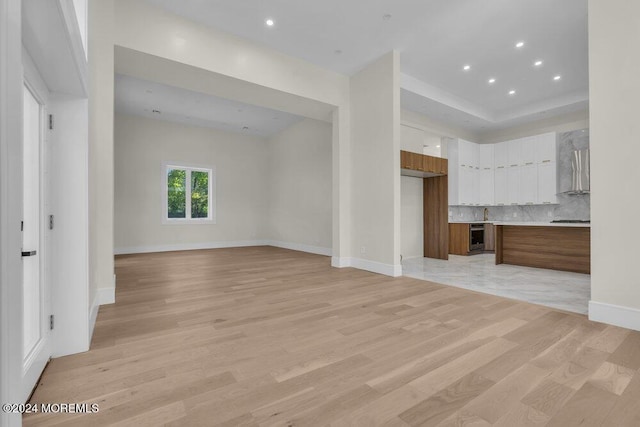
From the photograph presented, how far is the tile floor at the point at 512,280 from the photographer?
11.2ft

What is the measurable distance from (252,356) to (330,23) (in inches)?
160

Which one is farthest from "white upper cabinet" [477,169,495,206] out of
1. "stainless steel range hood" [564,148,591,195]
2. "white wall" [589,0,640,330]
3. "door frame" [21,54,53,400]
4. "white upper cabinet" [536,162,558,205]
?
"door frame" [21,54,53,400]

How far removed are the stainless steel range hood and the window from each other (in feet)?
28.5

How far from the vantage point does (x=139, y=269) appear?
16.8 feet

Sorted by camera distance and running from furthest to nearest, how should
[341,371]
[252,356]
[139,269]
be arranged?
[139,269]
[252,356]
[341,371]

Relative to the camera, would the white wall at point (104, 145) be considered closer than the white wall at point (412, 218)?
Yes

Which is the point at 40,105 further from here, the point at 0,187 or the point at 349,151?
Answer: the point at 349,151

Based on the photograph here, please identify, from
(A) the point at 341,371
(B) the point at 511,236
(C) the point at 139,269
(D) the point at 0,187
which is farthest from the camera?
(B) the point at 511,236

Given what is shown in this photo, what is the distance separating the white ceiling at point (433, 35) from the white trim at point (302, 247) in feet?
12.4

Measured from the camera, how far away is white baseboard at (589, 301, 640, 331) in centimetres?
247

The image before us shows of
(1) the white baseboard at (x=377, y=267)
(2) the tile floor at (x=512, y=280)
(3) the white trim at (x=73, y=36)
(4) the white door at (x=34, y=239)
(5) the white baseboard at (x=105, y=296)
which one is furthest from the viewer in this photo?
(1) the white baseboard at (x=377, y=267)

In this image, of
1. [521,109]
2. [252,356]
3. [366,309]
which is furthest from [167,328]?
[521,109]

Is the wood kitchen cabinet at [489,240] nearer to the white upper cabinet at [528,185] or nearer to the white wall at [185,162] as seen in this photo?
the white upper cabinet at [528,185]

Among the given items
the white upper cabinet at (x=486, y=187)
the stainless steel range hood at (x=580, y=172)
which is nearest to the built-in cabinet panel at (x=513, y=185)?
the white upper cabinet at (x=486, y=187)
